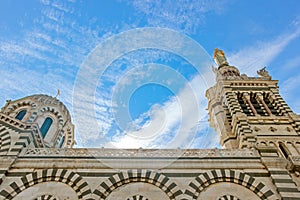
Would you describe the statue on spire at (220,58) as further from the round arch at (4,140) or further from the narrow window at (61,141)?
the round arch at (4,140)

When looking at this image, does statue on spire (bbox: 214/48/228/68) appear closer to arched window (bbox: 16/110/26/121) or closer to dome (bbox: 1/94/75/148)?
dome (bbox: 1/94/75/148)

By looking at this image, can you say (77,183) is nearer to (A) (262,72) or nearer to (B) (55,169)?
(B) (55,169)

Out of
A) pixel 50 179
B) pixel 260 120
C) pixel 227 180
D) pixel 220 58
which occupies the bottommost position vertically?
pixel 227 180

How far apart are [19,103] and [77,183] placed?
12244mm

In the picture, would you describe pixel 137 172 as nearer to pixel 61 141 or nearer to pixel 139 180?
pixel 139 180

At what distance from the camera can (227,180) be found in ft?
42.3

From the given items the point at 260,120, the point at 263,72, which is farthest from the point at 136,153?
the point at 263,72

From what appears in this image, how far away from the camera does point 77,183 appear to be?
12.5m

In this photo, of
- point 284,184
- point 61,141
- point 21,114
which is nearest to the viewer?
point 284,184

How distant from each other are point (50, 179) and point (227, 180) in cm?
910

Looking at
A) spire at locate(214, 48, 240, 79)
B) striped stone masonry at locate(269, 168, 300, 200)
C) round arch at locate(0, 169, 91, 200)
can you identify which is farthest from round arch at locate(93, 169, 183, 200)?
spire at locate(214, 48, 240, 79)

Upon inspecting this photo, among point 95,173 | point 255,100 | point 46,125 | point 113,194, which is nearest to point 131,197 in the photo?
point 113,194

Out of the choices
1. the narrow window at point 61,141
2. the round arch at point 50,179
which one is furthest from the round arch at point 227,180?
the narrow window at point 61,141

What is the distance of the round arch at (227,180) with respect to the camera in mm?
12203
